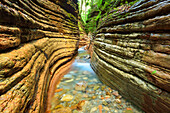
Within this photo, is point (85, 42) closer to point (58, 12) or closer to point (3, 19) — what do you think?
point (58, 12)

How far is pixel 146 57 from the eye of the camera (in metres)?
2.25

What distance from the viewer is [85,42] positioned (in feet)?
69.4

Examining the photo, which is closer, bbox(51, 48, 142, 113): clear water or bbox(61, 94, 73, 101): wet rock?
bbox(51, 48, 142, 113): clear water

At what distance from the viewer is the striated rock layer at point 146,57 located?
6.13 feet

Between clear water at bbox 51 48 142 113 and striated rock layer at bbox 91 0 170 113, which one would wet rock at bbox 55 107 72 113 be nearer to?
clear water at bbox 51 48 142 113

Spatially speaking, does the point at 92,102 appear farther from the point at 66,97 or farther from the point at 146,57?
the point at 146,57

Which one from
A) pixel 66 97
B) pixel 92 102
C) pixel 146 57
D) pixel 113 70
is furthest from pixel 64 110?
pixel 146 57

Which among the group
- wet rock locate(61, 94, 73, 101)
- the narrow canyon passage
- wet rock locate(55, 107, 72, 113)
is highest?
the narrow canyon passage

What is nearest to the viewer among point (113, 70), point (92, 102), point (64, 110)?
point (64, 110)

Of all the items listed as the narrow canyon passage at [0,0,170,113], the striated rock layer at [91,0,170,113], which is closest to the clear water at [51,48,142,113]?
the narrow canyon passage at [0,0,170,113]

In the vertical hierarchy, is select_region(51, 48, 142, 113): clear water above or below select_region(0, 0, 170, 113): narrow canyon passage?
below

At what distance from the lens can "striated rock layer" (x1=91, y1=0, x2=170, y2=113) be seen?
1.87 m

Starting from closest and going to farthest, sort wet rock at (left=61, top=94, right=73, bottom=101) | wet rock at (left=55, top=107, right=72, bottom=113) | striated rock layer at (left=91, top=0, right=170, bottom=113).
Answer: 1. striated rock layer at (left=91, top=0, right=170, bottom=113)
2. wet rock at (left=55, top=107, right=72, bottom=113)
3. wet rock at (left=61, top=94, right=73, bottom=101)

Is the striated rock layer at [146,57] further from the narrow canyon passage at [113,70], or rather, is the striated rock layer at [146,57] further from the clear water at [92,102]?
the clear water at [92,102]
